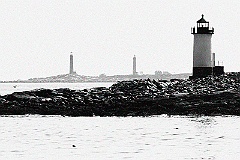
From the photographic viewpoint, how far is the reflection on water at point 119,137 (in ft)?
67.8

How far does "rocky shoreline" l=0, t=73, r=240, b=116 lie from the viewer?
34719 mm

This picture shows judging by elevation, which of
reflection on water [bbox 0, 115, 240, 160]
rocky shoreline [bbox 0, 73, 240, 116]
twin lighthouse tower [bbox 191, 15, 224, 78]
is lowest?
reflection on water [bbox 0, 115, 240, 160]

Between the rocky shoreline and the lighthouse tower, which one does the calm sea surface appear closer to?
the rocky shoreline

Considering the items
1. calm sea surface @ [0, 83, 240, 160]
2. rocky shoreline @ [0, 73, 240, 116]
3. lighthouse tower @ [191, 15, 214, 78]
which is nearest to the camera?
calm sea surface @ [0, 83, 240, 160]

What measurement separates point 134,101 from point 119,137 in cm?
1067

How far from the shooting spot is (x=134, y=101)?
119 feet

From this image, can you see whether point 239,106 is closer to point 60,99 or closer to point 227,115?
point 227,115

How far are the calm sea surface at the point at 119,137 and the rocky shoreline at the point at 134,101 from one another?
1.20 meters

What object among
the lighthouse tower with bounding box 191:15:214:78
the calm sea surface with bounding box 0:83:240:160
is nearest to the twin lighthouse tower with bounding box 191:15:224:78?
the lighthouse tower with bounding box 191:15:214:78

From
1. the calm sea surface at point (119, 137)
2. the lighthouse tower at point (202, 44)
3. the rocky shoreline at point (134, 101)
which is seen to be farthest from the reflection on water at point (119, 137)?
the lighthouse tower at point (202, 44)

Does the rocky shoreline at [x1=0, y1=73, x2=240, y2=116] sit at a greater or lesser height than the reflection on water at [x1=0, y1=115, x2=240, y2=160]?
greater

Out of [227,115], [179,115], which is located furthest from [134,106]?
[227,115]

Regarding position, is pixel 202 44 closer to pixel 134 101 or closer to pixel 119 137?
pixel 134 101

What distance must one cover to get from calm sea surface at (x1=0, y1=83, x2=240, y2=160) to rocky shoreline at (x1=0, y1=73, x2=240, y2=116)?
1197 mm
